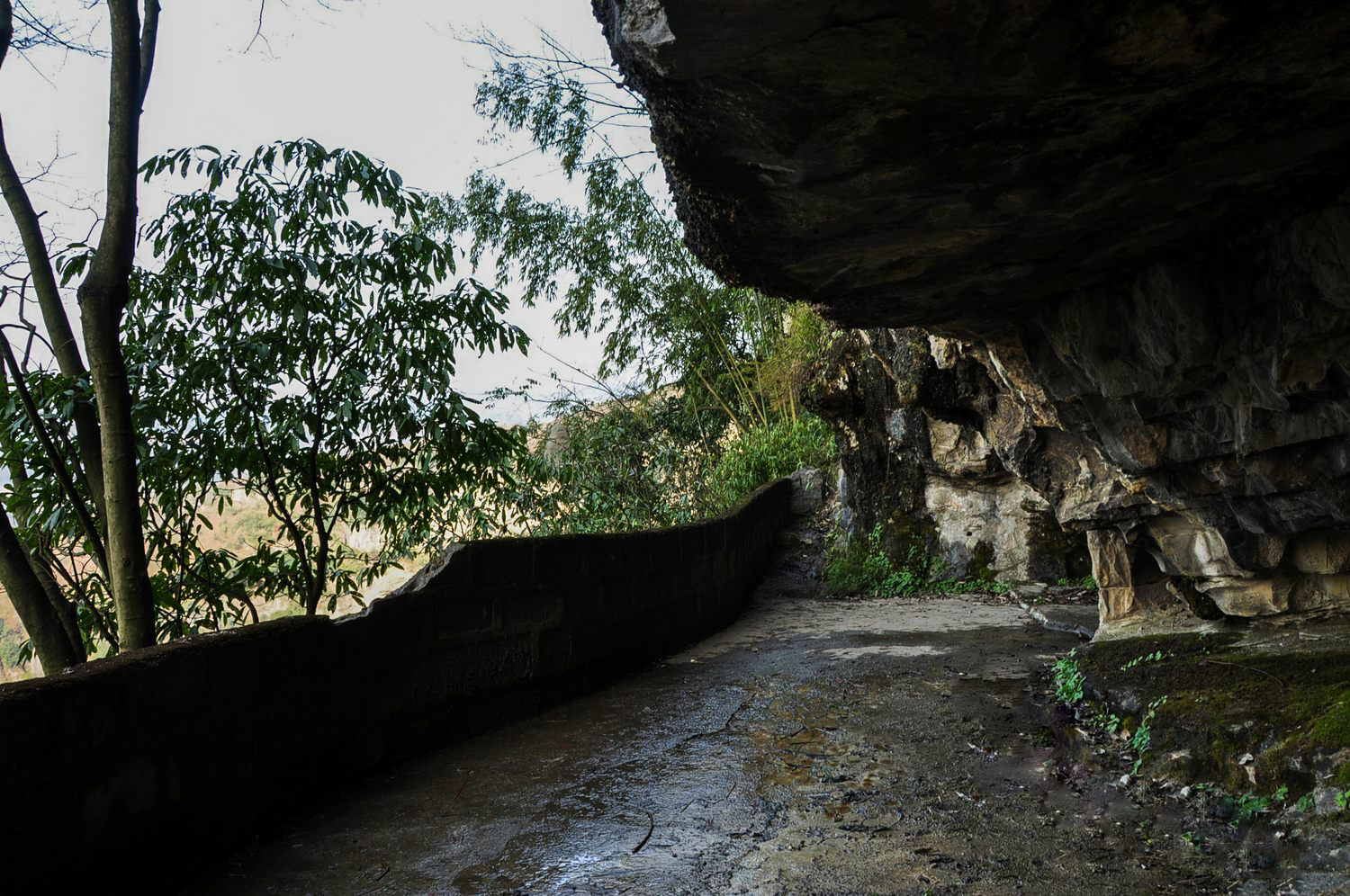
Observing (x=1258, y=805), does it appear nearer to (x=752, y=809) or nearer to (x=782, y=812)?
(x=782, y=812)

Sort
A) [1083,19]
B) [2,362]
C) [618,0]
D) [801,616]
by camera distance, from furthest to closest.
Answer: [801,616] → [2,362] → [618,0] → [1083,19]

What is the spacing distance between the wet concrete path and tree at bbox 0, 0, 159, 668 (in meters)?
1.15

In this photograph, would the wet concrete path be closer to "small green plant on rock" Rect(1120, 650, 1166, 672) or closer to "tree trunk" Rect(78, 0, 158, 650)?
"small green plant on rock" Rect(1120, 650, 1166, 672)

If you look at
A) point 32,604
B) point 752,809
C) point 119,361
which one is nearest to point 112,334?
point 119,361

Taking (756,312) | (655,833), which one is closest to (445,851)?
(655,833)

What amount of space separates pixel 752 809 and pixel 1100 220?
2.34m

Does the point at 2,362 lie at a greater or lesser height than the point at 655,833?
greater

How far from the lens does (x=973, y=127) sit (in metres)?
2.31

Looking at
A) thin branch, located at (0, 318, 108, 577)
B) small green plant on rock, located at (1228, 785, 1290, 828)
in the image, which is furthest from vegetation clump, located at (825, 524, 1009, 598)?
thin branch, located at (0, 318, 108, 577)

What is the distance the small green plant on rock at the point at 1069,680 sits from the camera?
4582 mm

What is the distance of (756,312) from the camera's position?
12984 mm

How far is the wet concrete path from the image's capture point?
288cm

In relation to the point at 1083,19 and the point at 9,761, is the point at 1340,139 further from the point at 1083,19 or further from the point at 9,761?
the point at 9,761

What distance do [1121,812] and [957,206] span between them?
6.82ft
